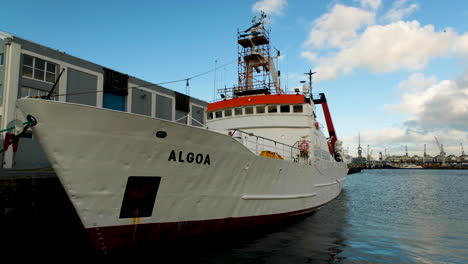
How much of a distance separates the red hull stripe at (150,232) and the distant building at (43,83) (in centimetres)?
773

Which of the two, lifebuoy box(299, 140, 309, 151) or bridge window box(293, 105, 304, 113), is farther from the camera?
bridge window box(293, 105, 304, 113)

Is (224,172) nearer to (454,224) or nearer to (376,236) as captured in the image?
(376,236)

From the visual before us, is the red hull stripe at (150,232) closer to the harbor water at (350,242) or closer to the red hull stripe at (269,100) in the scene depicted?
the harbor water at (350,242)

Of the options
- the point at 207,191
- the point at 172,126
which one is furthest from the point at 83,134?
the point at 207,191

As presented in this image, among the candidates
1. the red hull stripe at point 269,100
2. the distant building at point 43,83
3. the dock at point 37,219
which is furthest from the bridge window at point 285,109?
the dock at point 37,219

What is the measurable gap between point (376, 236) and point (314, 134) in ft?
15.7

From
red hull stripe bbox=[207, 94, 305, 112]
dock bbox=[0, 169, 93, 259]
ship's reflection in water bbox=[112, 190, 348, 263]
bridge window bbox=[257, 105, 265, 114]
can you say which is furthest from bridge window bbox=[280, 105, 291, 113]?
dock bbox=[0, 169, 93, 259]

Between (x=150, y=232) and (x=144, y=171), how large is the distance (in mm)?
1292

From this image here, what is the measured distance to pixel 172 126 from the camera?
5719 mm

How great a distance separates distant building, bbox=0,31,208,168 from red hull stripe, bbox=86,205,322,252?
25.4ft

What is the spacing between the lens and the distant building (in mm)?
15555

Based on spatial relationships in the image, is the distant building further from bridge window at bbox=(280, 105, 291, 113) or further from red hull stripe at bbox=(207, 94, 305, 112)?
bridge window at bbox=(280, 105, 291, 113)

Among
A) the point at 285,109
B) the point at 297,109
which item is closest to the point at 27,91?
the point at 285,109

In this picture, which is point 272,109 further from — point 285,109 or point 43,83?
point 43,83
